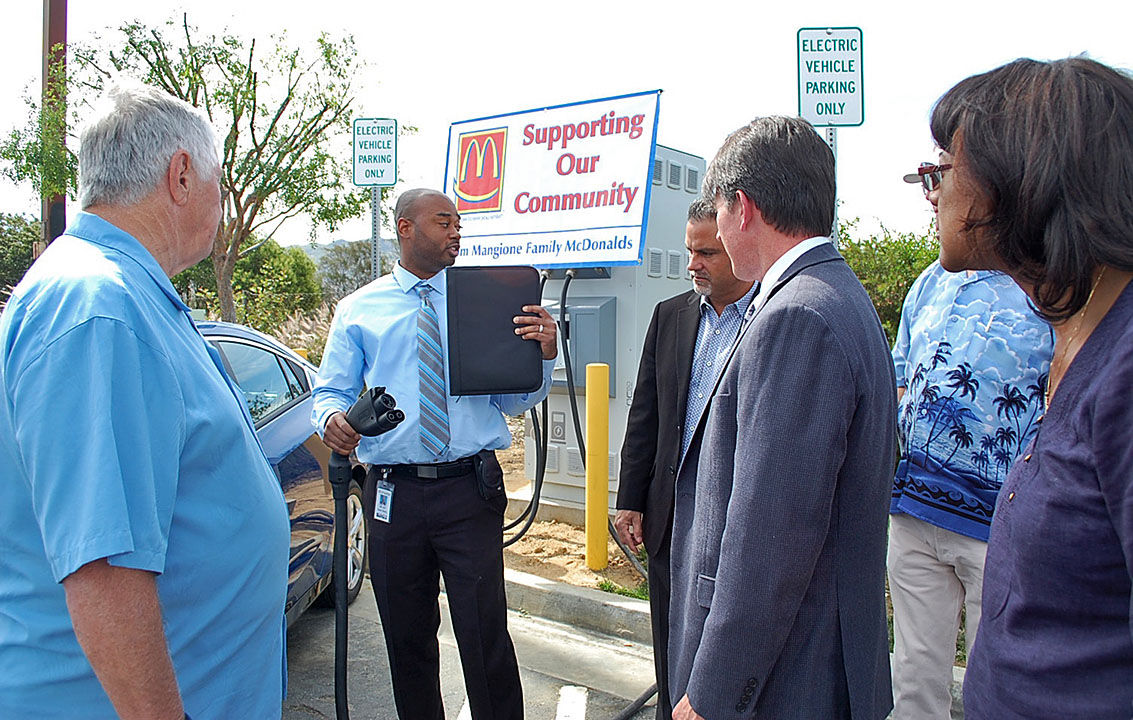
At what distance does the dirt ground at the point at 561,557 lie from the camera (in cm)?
491

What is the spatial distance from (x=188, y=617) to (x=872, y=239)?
6.63 metres

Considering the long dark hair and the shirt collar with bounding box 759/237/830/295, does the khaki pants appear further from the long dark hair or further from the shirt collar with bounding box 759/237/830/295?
the long dark hair

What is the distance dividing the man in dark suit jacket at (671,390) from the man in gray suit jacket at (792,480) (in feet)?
3.47

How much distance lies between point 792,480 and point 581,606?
3.25m

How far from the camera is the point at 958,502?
8.59ft

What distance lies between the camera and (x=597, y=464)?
498cm

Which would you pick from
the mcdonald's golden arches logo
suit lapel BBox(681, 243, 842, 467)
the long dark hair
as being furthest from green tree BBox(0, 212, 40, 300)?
the long dark hair

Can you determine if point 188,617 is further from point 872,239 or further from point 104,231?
point 872,239

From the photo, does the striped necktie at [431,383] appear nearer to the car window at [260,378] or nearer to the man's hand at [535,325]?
the man's hand at [535,325]

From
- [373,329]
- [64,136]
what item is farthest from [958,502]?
[64,136]

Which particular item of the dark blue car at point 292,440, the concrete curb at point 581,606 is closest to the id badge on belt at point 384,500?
the dark blue car at point 292,440

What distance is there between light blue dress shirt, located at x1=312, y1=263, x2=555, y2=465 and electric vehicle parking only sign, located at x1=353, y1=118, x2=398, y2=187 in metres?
3.03

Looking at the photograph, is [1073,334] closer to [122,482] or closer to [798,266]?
[798,266]

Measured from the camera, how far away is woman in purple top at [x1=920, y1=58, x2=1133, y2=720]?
1101mm
